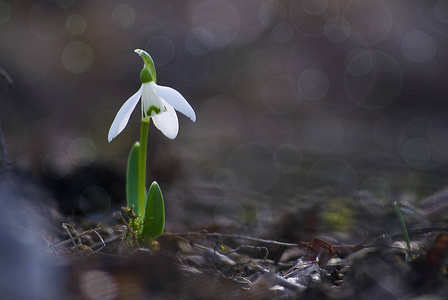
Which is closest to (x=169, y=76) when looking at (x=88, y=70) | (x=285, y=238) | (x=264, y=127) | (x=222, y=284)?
(x=88, y=70)

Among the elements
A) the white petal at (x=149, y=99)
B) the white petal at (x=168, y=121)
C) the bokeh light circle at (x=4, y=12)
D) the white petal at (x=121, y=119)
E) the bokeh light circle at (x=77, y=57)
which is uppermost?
the bokeh light circle at (x=4, y=12)

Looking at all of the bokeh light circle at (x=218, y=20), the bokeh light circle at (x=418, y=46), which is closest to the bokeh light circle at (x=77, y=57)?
the bokeh light circle at (x=218, y=20)

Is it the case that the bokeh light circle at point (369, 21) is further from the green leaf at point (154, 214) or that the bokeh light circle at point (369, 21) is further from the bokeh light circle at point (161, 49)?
the green leaf at point (154, 214)

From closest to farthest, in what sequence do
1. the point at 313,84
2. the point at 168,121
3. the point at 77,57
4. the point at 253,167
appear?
the point at 168,121
the point at 253,167
the point at 77,57
the point at 313,84

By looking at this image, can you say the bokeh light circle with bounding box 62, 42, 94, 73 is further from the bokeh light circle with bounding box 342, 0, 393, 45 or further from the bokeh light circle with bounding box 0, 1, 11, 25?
the bokeh light circle with bounding box 342, 0, 393, 45

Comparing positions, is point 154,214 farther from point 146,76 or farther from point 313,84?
point 313,84

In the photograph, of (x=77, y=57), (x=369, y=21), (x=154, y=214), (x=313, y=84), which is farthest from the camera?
(x=369, y=21)

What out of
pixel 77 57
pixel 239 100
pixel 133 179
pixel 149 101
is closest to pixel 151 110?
pixel 149 101
